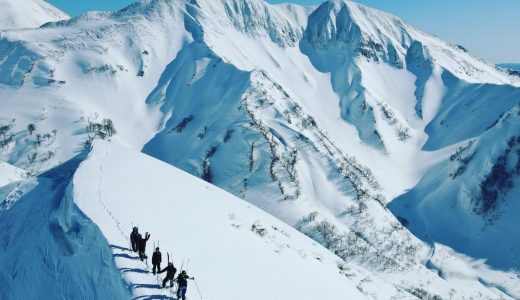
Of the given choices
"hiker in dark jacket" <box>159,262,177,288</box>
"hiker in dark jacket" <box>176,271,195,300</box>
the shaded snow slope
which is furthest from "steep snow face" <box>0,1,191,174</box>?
"hiker in dark jacket" <box>176,271,195,300</box>

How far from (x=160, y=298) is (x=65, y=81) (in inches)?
7187

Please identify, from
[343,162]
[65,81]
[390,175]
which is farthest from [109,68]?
[390,175]

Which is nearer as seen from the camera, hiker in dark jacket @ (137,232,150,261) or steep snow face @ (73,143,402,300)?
hiker in dark jacket @ (137,232,150,261)

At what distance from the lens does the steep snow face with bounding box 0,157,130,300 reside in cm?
2547

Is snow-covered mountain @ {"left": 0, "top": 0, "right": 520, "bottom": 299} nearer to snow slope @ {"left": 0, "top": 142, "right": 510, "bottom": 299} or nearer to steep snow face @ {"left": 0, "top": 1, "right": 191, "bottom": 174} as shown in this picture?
steep snow face @ {"left": 0, "top": 1, "right": 191, "bottom": 174}

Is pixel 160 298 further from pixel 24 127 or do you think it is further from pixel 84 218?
pixel 24 127

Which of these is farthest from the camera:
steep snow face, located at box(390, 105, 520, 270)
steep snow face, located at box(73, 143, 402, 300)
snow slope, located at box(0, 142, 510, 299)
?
steep snow face, located at box(390, 105, 520, 270)

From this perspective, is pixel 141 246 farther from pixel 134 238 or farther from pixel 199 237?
pixel 199 237

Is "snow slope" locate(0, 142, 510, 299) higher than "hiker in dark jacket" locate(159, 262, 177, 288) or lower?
lower

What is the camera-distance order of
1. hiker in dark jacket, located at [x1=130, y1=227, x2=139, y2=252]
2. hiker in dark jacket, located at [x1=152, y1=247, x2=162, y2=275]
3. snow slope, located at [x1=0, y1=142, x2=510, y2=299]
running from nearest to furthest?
hiker in dark jacket, located at [x1=152, y1=247, x2=162, y2=275] < hiker in dark jacket, located at [x1=130, y1=227, x2=139, y2=252] < snow slope, located at [x1=0, y1=142, x2=510, y2=299]

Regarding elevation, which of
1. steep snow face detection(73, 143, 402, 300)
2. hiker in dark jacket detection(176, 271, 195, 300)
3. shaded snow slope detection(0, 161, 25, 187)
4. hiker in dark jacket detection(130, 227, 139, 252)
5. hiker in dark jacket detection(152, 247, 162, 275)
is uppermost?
hiker in dark jacket detection(176, 271, 195, 300)

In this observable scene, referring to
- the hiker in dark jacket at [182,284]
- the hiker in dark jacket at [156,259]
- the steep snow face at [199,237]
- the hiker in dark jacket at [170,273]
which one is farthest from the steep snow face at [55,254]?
the hiker in dark jacket at [182,284]

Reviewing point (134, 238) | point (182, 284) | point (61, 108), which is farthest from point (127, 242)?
point (61, 108)

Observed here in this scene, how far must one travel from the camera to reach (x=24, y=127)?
157625mm
